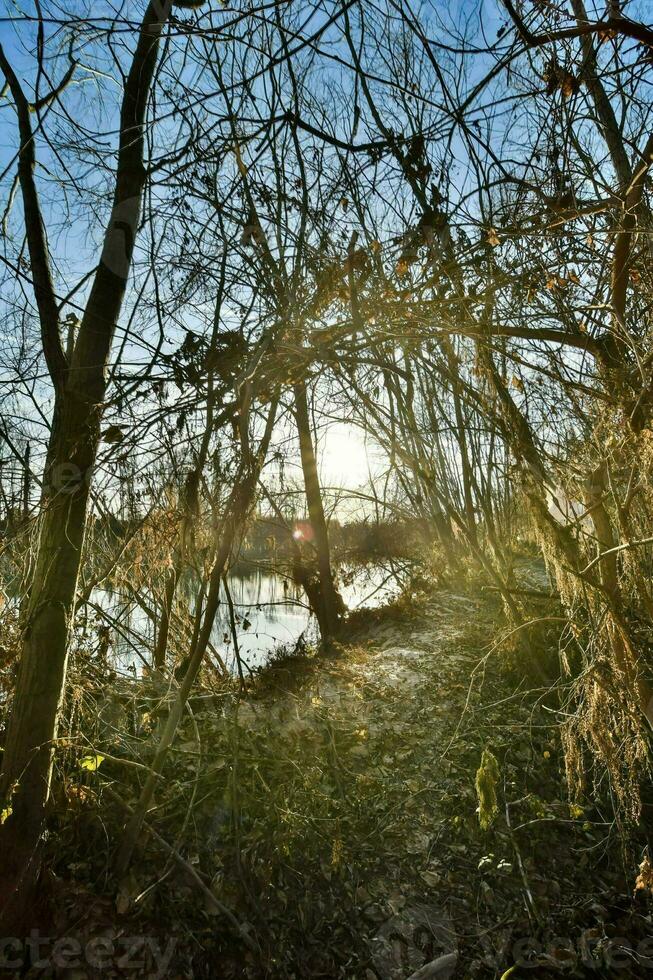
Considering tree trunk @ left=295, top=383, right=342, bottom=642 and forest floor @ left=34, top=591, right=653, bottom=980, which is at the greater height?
tree trunk @ left=295, top=383, right=342, bottom=642

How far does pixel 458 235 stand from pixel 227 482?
1.52 meters

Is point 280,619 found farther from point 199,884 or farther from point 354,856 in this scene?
point 199,884

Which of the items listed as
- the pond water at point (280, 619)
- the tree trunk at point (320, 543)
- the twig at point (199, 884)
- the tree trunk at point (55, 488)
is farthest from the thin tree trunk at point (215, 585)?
the tree trunk at point (320, 543)

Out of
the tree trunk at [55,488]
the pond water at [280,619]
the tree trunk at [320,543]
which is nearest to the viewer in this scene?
the tree trunk at [55,488]

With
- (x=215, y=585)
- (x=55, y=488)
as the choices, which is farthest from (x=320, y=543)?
(x=215, y=585)

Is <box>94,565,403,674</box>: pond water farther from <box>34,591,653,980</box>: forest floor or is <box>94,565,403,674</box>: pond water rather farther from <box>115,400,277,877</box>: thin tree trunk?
<box>115,400,277,877</box>: thin tree trunk

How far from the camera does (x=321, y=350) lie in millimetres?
2141

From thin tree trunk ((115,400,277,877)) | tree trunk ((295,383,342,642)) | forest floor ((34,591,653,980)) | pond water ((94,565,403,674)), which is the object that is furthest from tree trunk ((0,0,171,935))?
tree trunk ((295,383,342,642))

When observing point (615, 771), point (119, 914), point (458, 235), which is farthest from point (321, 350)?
point (119, 914)

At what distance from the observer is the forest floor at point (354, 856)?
2312 mm

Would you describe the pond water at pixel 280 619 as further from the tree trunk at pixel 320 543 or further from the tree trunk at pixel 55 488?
the tree trunk at pixel 55 488

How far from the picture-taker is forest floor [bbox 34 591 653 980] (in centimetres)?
231

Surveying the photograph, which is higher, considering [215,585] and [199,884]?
[215,585]

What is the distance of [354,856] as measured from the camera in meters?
2.88
